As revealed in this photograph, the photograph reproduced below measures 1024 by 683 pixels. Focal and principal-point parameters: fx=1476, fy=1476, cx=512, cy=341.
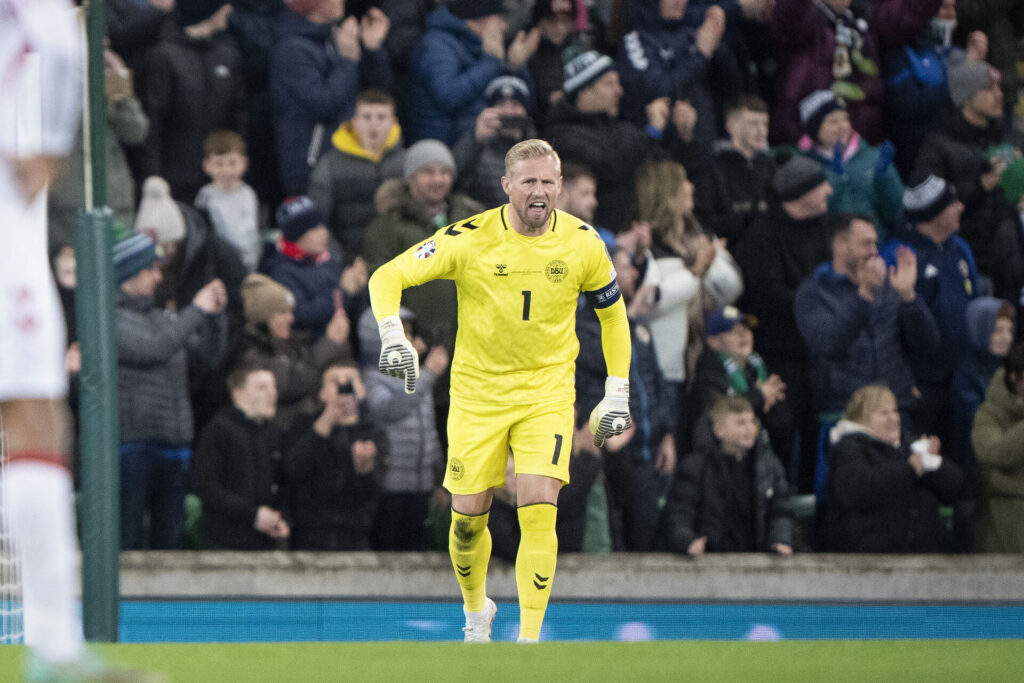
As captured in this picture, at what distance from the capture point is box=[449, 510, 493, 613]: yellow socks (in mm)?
6160

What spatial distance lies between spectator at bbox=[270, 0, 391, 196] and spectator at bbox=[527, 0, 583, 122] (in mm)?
991

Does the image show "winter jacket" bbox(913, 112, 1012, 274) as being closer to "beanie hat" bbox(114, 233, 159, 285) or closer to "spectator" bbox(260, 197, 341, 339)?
"spectator" bbox(260, 197, 341, 339)

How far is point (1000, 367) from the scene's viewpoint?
28.8 ft

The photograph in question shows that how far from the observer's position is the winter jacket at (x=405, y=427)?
8094 millimetres

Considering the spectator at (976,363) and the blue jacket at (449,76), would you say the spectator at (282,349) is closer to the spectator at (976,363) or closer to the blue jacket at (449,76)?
the blue jacket at (449,76)

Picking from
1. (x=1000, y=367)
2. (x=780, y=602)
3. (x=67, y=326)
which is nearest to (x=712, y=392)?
(x=780, y=602)

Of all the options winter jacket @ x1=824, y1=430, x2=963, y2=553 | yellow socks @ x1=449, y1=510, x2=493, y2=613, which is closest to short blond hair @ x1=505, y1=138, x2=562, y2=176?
yellow socks @ x1=449, y1=510, x2=493, y2=613

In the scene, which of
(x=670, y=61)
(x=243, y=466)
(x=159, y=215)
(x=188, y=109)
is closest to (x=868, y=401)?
(x=670, y=61)

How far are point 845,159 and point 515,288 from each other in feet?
13.2

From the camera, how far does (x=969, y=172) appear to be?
9602mm

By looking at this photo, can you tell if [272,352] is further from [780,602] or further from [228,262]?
[780,602]

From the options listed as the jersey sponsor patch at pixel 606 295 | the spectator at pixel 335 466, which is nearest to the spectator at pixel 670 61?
the spectator at pixel 335 466

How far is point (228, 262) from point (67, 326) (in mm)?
984

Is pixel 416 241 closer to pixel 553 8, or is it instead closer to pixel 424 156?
pixel 424 156
